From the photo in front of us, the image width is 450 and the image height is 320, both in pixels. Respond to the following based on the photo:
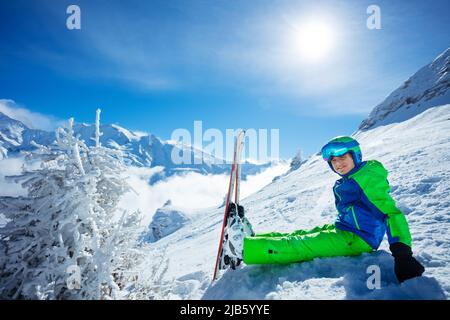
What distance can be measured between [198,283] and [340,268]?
8.23 ft

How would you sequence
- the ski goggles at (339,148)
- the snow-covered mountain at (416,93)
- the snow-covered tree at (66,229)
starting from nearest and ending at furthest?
the snow-covered tree at (66,229) < the ski goggles at (339,148) < the snow-covered mountain at (416,93)

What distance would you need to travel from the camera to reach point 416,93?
58.2m

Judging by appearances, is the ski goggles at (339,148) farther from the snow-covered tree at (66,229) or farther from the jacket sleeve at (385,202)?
the snow-covered tree at (66,229)

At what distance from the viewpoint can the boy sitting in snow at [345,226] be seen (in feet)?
12.0

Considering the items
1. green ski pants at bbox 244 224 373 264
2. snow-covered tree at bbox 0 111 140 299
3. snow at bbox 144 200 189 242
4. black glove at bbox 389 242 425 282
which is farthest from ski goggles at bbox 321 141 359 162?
snow at bbox 144 200 189 242

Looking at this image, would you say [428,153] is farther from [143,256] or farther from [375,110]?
[375,110]

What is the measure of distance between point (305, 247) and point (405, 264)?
1.17m

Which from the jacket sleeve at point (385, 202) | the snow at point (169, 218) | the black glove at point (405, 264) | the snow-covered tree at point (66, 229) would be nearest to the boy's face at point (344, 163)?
the jacket sleeve at point (385, 202)

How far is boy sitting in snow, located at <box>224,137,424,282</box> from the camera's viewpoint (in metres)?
3.66

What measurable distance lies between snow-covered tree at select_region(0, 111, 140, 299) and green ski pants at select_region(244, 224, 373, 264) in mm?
1755

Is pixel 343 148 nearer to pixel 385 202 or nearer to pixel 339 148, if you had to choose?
pixel 339 148

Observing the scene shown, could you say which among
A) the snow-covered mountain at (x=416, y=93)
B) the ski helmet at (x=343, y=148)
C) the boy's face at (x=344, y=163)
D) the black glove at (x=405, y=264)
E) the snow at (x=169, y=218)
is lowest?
the snow at (x=169, y=218)
